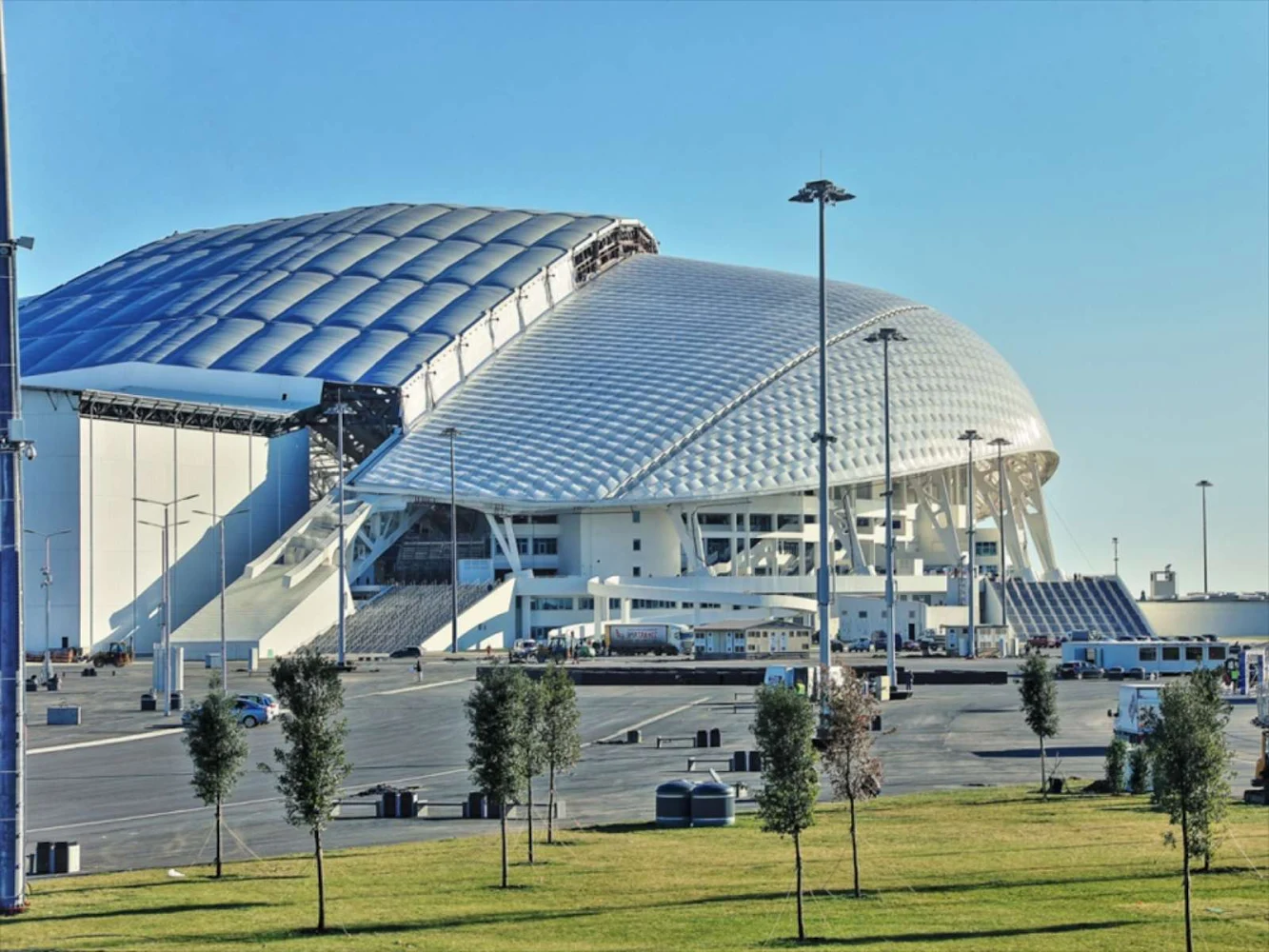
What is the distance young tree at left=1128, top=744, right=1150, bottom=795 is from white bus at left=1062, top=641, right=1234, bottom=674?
45.2 m

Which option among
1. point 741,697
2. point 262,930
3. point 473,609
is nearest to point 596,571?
point 473,609

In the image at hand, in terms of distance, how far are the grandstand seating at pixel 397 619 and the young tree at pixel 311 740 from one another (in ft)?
260

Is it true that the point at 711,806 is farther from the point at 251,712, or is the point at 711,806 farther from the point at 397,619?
the point at 397,619

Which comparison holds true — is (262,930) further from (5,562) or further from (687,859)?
(687,859)

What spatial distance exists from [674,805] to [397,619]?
77.7m

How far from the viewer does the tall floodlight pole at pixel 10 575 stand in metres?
26.5

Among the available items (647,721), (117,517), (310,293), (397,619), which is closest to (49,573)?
(117,517)

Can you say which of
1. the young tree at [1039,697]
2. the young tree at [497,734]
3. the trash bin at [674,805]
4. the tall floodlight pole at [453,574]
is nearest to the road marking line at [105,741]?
the trash bin at [674,805]

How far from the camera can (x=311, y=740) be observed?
93.2 ft

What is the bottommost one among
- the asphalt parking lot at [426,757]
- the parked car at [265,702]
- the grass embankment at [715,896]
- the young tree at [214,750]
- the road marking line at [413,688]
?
the grass embankment at [715,896]

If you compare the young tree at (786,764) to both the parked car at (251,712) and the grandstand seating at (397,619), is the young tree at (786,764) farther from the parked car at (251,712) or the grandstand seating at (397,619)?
the grandstand seating at (397,619)

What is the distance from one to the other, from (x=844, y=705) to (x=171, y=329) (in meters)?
109

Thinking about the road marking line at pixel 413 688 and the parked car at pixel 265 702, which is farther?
the road marking line at pixel 413 688

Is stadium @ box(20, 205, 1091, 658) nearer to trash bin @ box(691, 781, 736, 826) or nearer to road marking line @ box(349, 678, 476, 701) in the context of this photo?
road marking line @ box(349, 678, 476, 701)
